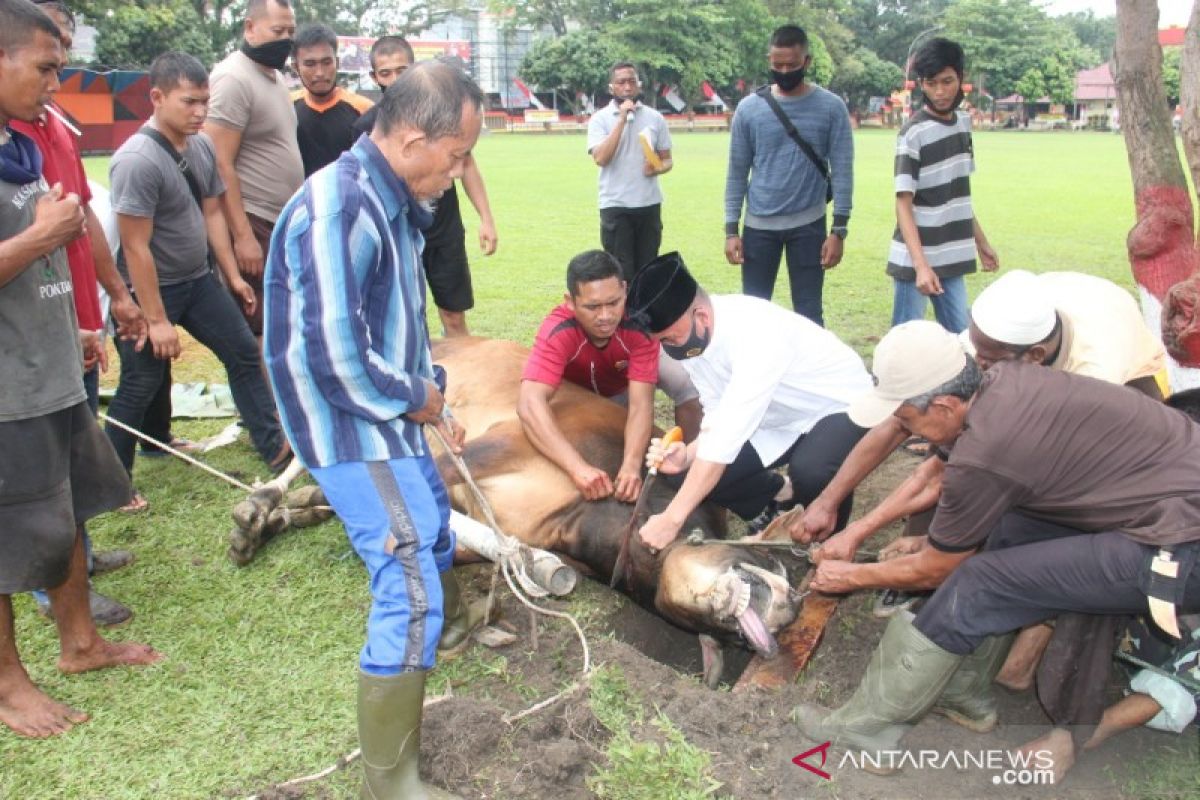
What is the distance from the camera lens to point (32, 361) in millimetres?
3244

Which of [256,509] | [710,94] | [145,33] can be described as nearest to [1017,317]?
[256,509]

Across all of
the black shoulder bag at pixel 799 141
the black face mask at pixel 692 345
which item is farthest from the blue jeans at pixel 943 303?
the black face mask at pixel 692 345

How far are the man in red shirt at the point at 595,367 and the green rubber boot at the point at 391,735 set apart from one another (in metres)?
1.66

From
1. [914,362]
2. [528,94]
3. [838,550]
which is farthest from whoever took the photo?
[528,94]

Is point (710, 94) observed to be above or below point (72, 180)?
below

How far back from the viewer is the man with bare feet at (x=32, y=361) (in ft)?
10.1

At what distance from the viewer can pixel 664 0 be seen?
56688mm

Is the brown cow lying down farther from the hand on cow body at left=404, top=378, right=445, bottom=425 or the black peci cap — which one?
the hand on cow body at left=404, top=378, right=445, bottom=425

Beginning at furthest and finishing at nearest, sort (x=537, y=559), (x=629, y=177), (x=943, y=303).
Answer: (x=629, y=177), (x=943, y=303), (x=537, y=559)

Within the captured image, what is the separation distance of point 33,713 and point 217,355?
7.67 feet

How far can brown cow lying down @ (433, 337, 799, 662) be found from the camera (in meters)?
3.57

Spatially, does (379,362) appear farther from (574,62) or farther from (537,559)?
(574,62)

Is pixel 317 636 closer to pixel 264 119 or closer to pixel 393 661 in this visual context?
pixel 393 661

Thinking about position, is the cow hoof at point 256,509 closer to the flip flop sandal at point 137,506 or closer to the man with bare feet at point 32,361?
the flip flop sandal at point 137,506
